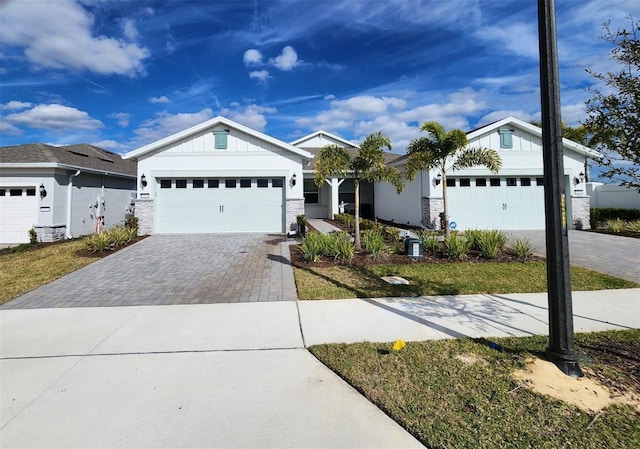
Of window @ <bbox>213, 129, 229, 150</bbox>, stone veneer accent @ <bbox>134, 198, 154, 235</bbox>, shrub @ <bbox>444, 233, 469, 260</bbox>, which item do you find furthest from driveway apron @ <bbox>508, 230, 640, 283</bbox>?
stone veneer accent @ <bbox>134, 198, 154, 235</bbox>

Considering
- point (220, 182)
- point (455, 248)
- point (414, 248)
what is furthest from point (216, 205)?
point (455, 248)

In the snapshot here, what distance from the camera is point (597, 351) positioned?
12.8 ft

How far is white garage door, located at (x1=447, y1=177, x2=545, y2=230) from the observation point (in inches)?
649

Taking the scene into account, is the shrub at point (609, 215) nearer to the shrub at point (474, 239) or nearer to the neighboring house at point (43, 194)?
the shrub at point (474, 239)

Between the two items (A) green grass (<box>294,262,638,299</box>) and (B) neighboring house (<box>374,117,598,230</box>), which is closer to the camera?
(A) green grass (<box>294,262,638,299</box>)

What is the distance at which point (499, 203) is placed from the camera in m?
16.5

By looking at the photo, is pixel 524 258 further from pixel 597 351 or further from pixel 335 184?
pixel 335 184

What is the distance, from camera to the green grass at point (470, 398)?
2549mm

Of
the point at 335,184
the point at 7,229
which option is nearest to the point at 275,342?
the point at 7,229

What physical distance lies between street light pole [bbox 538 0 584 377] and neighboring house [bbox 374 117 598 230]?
1277cm

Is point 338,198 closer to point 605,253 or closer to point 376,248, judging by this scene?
point 376,248

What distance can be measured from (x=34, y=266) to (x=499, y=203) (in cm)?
1819

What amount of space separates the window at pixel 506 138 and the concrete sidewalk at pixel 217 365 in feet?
37.3

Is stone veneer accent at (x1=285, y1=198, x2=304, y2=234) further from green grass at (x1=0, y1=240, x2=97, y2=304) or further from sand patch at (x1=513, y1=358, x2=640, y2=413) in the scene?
sand patch at (x1=513, y1=358, x2=640, y2=413)
